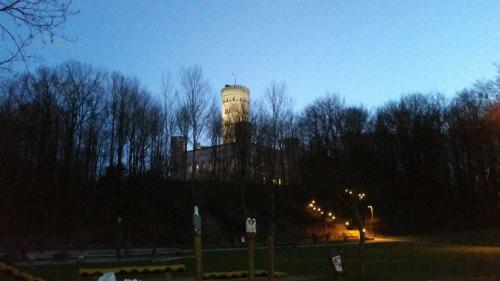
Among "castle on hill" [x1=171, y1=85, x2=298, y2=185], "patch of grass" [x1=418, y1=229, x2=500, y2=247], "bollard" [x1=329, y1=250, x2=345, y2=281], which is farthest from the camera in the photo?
"castle on hill" [x1=171, y1=85, x2=298, y2=185]

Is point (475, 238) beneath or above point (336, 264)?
beneath

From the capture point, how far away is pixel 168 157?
61875 millimetres

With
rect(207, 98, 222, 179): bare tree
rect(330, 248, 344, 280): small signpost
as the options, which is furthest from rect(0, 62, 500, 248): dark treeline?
rect(330, 248, 344, 280): small signpost

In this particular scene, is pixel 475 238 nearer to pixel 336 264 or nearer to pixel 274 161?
pixel 274 161

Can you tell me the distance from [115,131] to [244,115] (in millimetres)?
15998

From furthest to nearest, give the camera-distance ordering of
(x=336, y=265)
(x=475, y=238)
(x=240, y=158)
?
(x=240, y=158)
(x=475, y=238)
(x=336, y=265)

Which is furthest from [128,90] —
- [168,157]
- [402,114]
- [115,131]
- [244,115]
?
[402,114]

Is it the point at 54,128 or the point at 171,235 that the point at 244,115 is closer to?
the point at 171,235

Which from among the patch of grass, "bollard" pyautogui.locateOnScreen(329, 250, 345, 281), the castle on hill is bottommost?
the patch of grass

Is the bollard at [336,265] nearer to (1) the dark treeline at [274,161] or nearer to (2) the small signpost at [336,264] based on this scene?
(2) the small signpost at [336,264]

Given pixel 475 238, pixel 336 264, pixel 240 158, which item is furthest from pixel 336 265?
pixel 240 158

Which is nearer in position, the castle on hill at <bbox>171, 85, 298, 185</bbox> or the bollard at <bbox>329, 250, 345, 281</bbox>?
the bollard at <bbox>329, 250, 345, 281</bbox>

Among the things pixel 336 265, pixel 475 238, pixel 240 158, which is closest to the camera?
pixel 336 265

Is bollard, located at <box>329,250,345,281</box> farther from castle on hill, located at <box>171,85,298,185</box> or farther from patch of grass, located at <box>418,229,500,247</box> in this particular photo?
castle on hill, located at <box>171,85,298,185</box>
